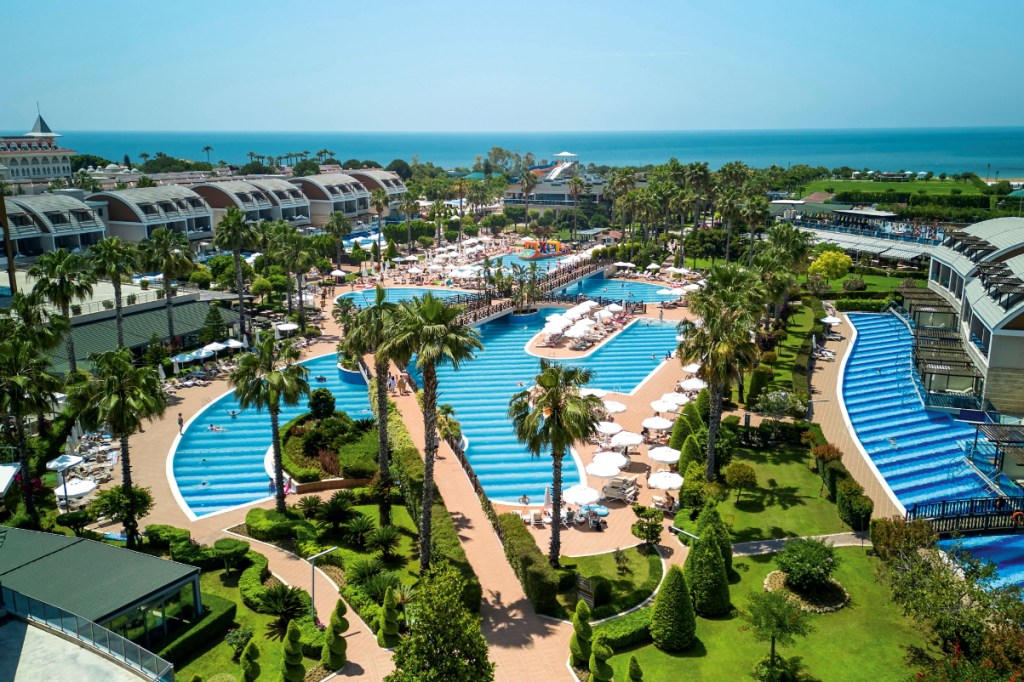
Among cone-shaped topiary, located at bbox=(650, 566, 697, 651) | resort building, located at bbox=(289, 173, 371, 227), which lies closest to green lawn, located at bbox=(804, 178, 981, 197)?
resort building, located at bbox=(289, 173, 371, 227)

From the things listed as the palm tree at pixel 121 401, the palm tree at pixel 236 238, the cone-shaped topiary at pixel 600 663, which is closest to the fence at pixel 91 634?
the palm tree at pixel 121 401

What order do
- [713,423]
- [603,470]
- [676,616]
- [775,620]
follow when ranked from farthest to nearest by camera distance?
1. [603,470]
2. [713,423]
3. [676,616]
4. [775,620]

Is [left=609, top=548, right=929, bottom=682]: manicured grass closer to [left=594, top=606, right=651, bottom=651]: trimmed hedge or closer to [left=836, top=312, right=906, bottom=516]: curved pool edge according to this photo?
[left=594, top=606, right=651, bottom=651]: trimmed hedge

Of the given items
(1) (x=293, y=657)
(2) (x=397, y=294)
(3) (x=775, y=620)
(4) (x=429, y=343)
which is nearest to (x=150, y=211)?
(2) (x=397, y=294)

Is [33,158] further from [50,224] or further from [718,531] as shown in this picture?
[718,531]

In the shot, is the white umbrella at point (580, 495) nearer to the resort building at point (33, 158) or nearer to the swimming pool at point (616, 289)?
the swimming pool at point (616, 289)

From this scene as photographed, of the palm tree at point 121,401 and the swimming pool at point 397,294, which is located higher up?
the palm tree at point 121,401

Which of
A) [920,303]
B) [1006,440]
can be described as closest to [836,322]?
[920,303]
